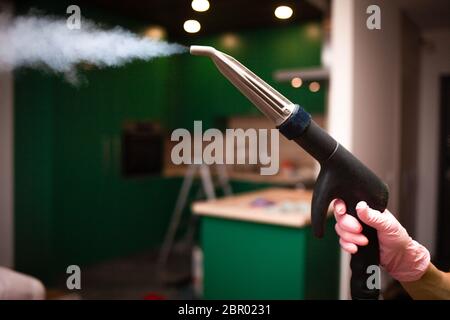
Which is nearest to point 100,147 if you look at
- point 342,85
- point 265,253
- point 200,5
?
point 265,253

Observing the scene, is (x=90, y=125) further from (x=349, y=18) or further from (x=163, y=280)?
(x=349, y=18)

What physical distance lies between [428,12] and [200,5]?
2.31 m

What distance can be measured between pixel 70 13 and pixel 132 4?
2508 millimetres

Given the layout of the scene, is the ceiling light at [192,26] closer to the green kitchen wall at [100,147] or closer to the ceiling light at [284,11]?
the ceiling light at [284,11]

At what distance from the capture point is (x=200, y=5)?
0.61 m

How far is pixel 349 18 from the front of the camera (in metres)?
1.62

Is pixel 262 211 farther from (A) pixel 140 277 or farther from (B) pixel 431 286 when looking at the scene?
(A) pixel 140 277

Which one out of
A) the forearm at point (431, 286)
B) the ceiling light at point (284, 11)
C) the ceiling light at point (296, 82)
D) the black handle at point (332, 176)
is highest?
the ceiling light at point (296, 82)

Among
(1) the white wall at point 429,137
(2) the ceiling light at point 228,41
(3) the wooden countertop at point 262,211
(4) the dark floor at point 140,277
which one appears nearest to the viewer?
(2) the ceiling light at point 228,41

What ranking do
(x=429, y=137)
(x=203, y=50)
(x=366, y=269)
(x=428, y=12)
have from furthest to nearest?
(x=429, y=137) < (x=428, y=12) < (x=366, y=269) < (x=203, y=50)

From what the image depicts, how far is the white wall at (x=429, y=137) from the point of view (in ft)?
11.1

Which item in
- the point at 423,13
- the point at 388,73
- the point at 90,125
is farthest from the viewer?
the point at 90,125

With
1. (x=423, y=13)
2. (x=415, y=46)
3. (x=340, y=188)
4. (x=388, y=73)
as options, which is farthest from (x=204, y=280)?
(x=415, y=46)

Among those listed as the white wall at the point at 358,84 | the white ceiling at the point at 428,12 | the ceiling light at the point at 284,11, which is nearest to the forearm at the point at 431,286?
the ceiling light at the point at 284,11
